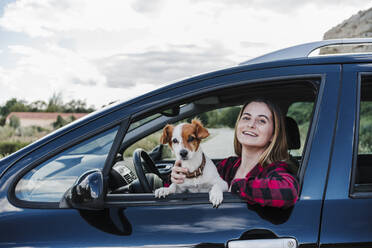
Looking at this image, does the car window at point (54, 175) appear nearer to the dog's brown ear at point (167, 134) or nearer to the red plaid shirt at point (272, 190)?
the dog's brown ear at point (167, 134)

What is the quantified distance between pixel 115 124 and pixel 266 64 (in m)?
0.73

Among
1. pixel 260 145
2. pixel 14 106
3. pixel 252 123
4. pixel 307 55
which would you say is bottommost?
pixel 260 145

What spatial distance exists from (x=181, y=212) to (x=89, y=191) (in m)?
0.38

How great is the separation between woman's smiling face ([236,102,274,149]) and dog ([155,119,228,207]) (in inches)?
9.3

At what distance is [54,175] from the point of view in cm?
169

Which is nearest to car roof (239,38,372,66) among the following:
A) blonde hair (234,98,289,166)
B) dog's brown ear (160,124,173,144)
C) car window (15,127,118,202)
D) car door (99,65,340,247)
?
car door (99,65,340,247)

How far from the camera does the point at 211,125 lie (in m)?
2.41

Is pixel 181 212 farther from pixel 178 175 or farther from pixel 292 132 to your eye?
pixel 292 132

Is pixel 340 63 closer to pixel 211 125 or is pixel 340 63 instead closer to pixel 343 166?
pixel 343 166

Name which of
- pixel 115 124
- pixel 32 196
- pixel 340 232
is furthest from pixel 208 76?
pixel 32 196

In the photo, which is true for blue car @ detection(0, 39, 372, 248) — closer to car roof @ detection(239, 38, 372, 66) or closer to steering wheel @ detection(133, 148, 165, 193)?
car roof @ detection(239, 38, 372, 66)

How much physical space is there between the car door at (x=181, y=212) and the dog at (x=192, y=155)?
364 millimetres

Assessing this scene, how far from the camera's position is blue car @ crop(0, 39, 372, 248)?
58.1 inches

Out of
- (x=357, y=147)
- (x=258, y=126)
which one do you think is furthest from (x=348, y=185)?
(x=258, y=126)
